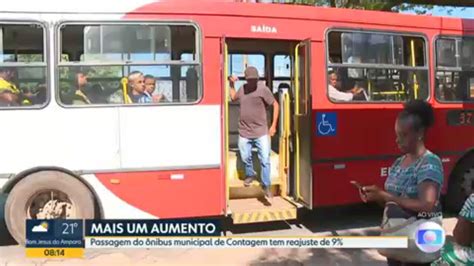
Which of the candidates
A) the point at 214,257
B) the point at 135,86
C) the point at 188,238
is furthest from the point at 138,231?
the point at 135,86

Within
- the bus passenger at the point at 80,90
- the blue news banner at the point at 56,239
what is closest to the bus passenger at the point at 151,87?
the bus passenger at the point at 80,90

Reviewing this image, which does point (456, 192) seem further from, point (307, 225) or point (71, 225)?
point (71, 225)

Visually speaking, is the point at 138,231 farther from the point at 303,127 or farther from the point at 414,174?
the point at 303,127

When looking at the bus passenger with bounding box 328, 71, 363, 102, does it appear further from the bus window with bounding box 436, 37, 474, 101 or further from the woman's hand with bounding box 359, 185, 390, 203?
the woman's hand with bounding box 359, 185, 390, 203

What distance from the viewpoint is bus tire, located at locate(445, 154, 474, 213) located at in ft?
23.2

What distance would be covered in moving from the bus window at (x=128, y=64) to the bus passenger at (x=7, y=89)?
44 cm

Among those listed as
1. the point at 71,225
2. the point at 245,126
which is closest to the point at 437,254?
the point at 71,225

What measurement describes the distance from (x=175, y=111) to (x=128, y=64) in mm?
685

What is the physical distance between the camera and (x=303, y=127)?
620cm

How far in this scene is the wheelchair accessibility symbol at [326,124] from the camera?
615 cm

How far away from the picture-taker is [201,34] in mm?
5699

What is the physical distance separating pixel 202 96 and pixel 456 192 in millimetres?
3747

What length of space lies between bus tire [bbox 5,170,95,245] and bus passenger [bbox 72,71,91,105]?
75cm

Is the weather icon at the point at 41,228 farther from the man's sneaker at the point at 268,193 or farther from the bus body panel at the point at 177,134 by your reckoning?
the man's sneaker at the point at 268,193
